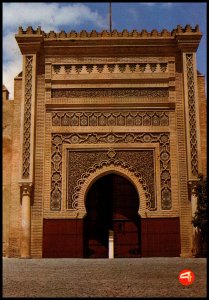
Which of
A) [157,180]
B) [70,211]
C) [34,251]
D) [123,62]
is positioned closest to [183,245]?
[157,180]

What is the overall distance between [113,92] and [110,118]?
0.72 meters

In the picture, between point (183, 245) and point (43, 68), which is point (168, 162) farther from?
point (43, 68)

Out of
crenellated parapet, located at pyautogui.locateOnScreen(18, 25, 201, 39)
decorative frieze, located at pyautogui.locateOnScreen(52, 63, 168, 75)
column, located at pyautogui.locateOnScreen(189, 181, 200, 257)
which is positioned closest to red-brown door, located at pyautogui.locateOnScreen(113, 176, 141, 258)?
column, located at pyautogui.locateOnScreen(189, 181, 200, 257)

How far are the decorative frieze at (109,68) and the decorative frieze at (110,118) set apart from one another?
112 cm

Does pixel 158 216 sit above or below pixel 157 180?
below

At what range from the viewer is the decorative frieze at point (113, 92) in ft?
41.4

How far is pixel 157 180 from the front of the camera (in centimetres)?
1205

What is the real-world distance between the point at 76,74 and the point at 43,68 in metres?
0.92

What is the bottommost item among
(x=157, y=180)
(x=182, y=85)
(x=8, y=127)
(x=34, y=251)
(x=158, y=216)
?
(x=34, y=251)

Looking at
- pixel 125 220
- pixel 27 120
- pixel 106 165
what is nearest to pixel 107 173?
pixel 106 165

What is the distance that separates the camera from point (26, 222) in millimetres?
11719

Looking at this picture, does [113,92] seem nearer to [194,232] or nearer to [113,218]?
[113,218]

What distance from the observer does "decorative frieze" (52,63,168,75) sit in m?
12.7

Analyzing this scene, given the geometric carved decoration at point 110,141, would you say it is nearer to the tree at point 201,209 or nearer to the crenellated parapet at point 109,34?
the tree at point 201,209
